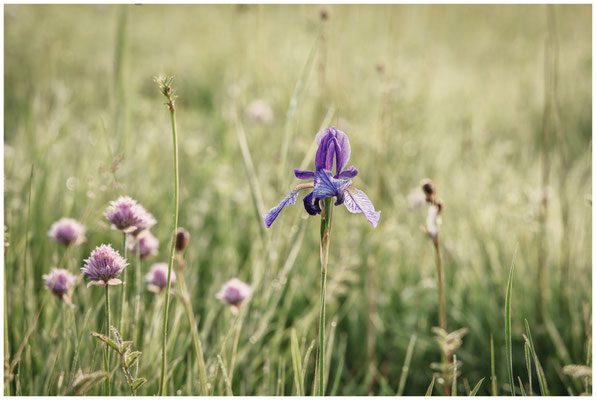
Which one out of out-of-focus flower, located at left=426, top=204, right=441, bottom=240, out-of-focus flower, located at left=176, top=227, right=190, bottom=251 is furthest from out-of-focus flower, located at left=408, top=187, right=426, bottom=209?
out-of-focus flower, located at left=176, top=227, right=190, bottom=251

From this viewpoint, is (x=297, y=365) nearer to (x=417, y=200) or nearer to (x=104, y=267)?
(x=104, y=267)

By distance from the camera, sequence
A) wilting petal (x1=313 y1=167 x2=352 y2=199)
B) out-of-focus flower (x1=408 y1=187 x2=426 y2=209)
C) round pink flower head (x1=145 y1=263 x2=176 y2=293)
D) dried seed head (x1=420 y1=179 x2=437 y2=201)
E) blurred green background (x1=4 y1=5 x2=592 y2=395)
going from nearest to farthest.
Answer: wilting petal (x1=313 y1=167 x2=352 y2=199)
dried seed head (x1=420 y1=179 x2=437 y2=201)
round pink flower head (x1=145 y1=263 x2=176 y2=293)
blurred green background (x1=4 y1=5 x2=592 y2=395)
out-of-focus flower (x1=408 y1=187 x2=426 y2=209)

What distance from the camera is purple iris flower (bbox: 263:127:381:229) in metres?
0.73

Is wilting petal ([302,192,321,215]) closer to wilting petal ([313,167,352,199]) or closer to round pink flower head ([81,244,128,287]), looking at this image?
wilting petal ([313,167,352,199])

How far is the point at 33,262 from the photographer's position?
60.7 inches

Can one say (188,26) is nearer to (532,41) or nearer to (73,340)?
(532,41)

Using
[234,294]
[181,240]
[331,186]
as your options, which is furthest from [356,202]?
[234,294]

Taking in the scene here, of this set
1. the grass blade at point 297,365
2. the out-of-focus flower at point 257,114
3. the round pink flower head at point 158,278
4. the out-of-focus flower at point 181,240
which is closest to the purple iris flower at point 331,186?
the out-of-focus flower at point 181,240

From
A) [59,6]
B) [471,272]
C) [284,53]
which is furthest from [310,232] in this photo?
[59,6]

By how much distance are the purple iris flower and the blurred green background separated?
413mm

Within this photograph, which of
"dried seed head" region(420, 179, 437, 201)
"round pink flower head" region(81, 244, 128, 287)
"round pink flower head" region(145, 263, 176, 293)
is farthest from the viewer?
"round pink flower head" region(145, 263, 176, 293)

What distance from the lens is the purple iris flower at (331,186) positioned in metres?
0.73

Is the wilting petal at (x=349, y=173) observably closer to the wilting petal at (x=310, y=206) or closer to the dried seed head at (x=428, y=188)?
the wilting petal at (x=310, y=206)

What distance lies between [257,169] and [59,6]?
12.2 ft
